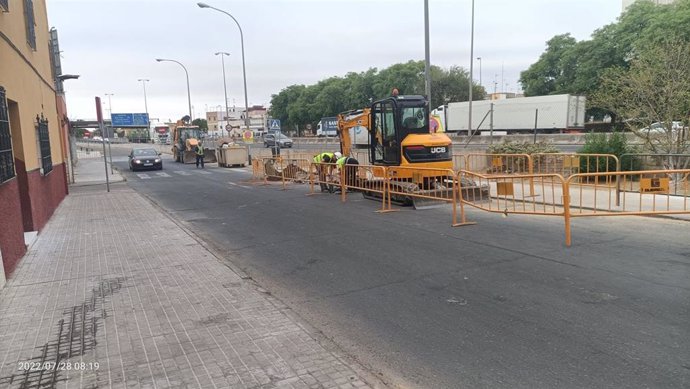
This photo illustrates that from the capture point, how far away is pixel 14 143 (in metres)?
8.45

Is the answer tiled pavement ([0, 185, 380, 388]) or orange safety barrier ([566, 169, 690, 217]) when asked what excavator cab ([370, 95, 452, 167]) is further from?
tiled pavement ([0, 185, 380, 388])

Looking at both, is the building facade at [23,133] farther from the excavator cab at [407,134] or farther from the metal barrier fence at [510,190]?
the excavator cab at [407,134]

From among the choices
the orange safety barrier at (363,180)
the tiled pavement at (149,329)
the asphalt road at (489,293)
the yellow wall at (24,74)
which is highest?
the yellow wall at (24,74)

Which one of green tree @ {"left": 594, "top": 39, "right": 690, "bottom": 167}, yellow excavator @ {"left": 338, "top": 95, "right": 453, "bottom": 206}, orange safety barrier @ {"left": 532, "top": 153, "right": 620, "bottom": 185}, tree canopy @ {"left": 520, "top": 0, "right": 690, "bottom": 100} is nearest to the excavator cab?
yellow excavator @ {"left": 338, "top": 95, "right": 453, "bottom": 206}

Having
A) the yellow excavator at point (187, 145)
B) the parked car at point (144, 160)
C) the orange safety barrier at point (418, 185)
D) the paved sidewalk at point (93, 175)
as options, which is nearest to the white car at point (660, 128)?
the orange safety barrier at point (418, 185)

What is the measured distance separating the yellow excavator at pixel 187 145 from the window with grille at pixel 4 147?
92.2ft

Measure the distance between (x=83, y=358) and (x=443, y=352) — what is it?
10.1 ft

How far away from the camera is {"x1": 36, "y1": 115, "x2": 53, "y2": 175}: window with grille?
11055mm

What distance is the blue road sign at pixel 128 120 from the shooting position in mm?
70812

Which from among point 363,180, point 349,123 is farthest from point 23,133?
point 349,123

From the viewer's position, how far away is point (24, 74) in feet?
31.7

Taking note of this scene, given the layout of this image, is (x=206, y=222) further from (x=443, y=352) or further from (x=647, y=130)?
(x=647, y=130)

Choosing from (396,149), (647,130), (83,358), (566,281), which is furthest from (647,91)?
(83,358)

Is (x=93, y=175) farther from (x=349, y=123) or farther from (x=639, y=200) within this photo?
(x=639, y=200)
